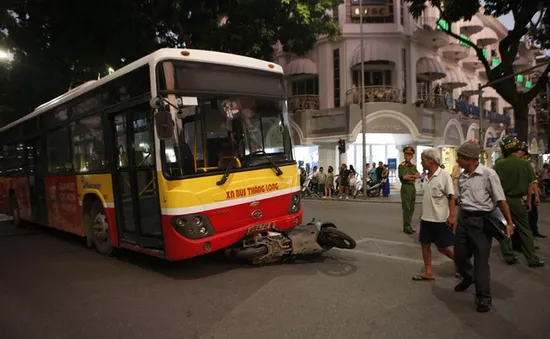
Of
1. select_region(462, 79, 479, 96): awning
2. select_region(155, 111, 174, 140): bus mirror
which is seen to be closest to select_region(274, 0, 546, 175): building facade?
select_region(462, 79, 479, 96): awning

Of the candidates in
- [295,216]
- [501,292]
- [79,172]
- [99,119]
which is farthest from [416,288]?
[79,172]

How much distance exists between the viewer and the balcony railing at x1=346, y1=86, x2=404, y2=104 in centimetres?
2480

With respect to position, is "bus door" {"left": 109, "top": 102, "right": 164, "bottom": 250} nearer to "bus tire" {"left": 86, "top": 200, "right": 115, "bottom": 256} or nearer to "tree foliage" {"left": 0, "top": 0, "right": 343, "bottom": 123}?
"bus tire" {"left": 86, "top": 200, "right": 115, "bottom": 256}

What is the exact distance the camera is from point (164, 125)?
16.7ft

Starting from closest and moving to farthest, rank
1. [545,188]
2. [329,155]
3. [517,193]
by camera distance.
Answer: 1. [517,193]
2. [545,188]
3. [329,155]

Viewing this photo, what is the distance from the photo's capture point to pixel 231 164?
19.6ft

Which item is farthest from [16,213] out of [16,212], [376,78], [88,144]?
[376,78]

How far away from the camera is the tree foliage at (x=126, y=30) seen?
43.9 feet

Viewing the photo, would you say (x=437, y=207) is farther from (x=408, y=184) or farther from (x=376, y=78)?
(x=376, y=78)

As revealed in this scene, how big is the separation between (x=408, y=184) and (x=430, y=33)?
66.3 ft

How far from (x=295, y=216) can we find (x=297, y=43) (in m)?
11.7

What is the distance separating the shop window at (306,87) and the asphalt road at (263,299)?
2077 centimetres

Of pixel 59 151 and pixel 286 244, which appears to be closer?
pixel 286 244

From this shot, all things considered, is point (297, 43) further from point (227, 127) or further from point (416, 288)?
point (416, 288)
